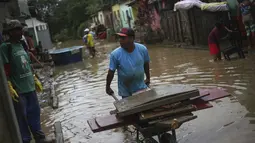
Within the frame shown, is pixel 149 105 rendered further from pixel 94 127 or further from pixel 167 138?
pixel 167 138

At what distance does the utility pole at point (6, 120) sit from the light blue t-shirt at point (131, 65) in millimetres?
2401

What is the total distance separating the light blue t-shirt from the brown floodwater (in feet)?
3.89

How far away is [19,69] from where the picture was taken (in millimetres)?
5508

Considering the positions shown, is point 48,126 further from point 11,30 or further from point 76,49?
point 76,49

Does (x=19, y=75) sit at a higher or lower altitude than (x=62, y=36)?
higher

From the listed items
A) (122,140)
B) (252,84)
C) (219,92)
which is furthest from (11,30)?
(252,84)

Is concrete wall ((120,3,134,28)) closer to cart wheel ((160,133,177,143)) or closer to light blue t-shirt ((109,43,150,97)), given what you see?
light blue t-shirt ((109,43,150,97))

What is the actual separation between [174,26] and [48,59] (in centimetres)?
738

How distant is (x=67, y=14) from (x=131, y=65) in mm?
57129

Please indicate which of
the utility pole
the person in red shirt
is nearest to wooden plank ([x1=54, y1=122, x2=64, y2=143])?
the utility pole

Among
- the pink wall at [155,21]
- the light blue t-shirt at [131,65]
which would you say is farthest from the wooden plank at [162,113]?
the pink wall at [155,21]

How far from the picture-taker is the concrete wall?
3800 centimetres

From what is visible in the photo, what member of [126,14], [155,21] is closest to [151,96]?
[155,21]

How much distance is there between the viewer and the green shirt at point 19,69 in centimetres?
→ 544
